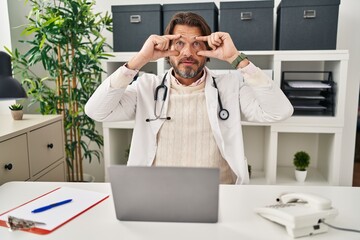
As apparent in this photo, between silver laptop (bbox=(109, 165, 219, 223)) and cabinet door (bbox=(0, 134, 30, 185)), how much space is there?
920 millimetres

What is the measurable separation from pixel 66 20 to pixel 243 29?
121 cm

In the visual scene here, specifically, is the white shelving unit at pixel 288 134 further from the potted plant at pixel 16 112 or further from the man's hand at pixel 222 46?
the man's hand at pixel 222 46

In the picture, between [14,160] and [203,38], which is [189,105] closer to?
[203,38]

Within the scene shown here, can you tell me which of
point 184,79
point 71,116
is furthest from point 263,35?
point 71,116

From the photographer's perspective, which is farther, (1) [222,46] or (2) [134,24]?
(2) [134,24]

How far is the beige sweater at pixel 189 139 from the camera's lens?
1.57m

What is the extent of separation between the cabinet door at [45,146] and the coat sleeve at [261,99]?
1163mm

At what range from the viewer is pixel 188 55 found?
158 cm

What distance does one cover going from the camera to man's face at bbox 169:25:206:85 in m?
1.59

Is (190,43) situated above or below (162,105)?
above

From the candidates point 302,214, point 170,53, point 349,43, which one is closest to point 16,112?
point 170,53

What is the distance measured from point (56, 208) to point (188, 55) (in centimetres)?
93

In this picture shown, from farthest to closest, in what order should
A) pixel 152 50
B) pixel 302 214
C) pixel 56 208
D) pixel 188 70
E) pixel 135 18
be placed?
pixel 135 18, pixel 188 70, pixel 152 50, pixel 56 208, pixel 302 214

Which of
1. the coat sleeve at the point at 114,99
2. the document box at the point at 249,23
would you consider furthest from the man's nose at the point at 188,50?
the document box at the point at 249,23
